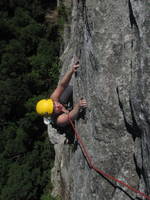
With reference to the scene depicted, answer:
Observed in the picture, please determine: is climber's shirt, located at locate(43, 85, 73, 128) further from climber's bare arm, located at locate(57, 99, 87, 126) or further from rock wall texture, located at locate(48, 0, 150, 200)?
rock wall texture, located at locate(48, 0, 150, 200)

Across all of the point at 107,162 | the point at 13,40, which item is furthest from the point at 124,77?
the point at 13,40

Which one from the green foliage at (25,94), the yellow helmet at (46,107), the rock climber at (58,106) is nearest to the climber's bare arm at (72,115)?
the rock climber at (58,106)

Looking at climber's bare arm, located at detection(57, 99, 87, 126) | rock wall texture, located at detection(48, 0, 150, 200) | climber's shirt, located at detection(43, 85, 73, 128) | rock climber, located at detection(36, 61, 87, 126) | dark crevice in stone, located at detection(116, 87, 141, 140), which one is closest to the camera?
rock wall texture, located at detection(48, 0, 150, 200)

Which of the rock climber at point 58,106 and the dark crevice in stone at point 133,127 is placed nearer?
the dark crevice in stone at point 133,127

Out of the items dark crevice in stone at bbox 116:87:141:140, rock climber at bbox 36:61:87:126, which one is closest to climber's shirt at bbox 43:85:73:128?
rock climber at bbox 36:61:87:126

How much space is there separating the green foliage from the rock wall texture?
357 inches

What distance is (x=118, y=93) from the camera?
3.61 metres

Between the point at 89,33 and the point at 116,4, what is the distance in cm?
63

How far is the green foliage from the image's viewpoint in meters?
13.2

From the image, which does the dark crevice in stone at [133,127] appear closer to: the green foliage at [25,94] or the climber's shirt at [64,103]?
the climber's shirt at [64,103]

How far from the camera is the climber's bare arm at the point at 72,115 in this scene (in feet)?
14.6

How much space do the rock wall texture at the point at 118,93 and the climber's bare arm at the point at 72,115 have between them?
0.51ft

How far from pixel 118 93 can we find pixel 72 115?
5.06 ft

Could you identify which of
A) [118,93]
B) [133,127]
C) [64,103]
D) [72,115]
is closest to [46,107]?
[64,103]
